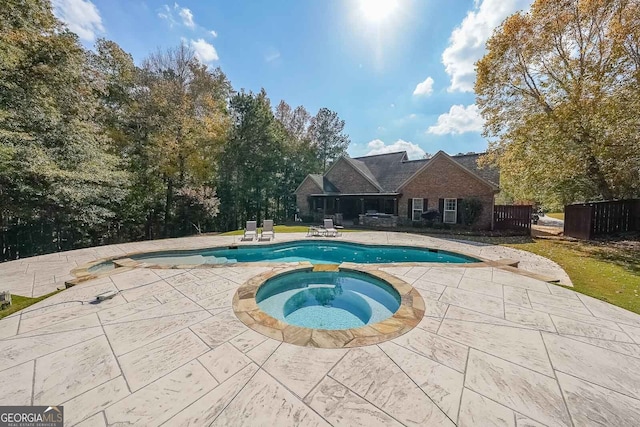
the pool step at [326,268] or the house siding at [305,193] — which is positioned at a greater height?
the house siding at [305,193]

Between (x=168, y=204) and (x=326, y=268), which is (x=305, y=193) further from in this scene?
(x=326, y=268)

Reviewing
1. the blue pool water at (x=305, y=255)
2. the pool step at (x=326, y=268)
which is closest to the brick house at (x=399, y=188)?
the blue pool water at (x=305, y=255)

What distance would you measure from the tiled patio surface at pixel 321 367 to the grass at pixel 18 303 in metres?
0.30

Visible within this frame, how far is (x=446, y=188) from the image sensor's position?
59.0ft

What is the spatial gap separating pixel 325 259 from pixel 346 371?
759cm

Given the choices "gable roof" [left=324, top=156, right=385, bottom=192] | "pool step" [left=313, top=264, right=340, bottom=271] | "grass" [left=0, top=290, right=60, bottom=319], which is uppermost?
"gable roof" [left=324, top=156, right=385, bottom=192]

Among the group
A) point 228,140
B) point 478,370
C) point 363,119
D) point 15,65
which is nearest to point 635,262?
point 478,370

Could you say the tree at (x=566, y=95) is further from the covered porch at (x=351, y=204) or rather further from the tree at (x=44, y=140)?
the tree at (x=44, y=140)

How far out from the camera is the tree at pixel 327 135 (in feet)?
106

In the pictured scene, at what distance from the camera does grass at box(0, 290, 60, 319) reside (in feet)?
14.8

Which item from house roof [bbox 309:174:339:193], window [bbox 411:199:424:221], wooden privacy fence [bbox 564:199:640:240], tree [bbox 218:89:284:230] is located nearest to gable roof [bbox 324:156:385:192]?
house roof [bbox 309:174:339:193]

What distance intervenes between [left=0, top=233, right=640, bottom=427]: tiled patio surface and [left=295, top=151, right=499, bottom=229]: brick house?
13712mm

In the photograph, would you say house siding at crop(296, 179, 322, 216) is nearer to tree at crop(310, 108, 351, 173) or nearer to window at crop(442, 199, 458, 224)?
tree at crop(310, 108, 351, 173)

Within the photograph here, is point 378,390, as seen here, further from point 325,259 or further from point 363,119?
point 363,119
